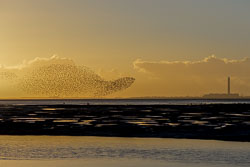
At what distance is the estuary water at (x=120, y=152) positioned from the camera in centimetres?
2991

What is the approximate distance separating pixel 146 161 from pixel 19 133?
76.6 feet

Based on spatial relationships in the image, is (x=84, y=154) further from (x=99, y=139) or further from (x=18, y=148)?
(x=99, y=139)

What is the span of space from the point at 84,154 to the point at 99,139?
10.3m

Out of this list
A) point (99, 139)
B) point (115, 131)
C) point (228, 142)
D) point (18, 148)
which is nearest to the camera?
point (18, 148)

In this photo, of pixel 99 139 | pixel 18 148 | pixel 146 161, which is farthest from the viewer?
pixel 99 139

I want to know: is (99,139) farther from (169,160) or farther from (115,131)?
(169,160)

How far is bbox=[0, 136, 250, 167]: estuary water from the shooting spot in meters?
29.9

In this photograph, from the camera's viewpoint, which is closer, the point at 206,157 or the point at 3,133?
the point at 206,157

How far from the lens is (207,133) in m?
48.6

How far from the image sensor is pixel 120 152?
34.9 m

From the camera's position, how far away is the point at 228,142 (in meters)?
40.9

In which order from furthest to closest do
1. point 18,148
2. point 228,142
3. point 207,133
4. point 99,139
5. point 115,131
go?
point 115,131 → point 207,133 → point 99,139 → point 228,142 → point 18,148

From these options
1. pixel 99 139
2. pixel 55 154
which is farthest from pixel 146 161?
pixel 99 139

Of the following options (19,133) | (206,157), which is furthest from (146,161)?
(19,133)
